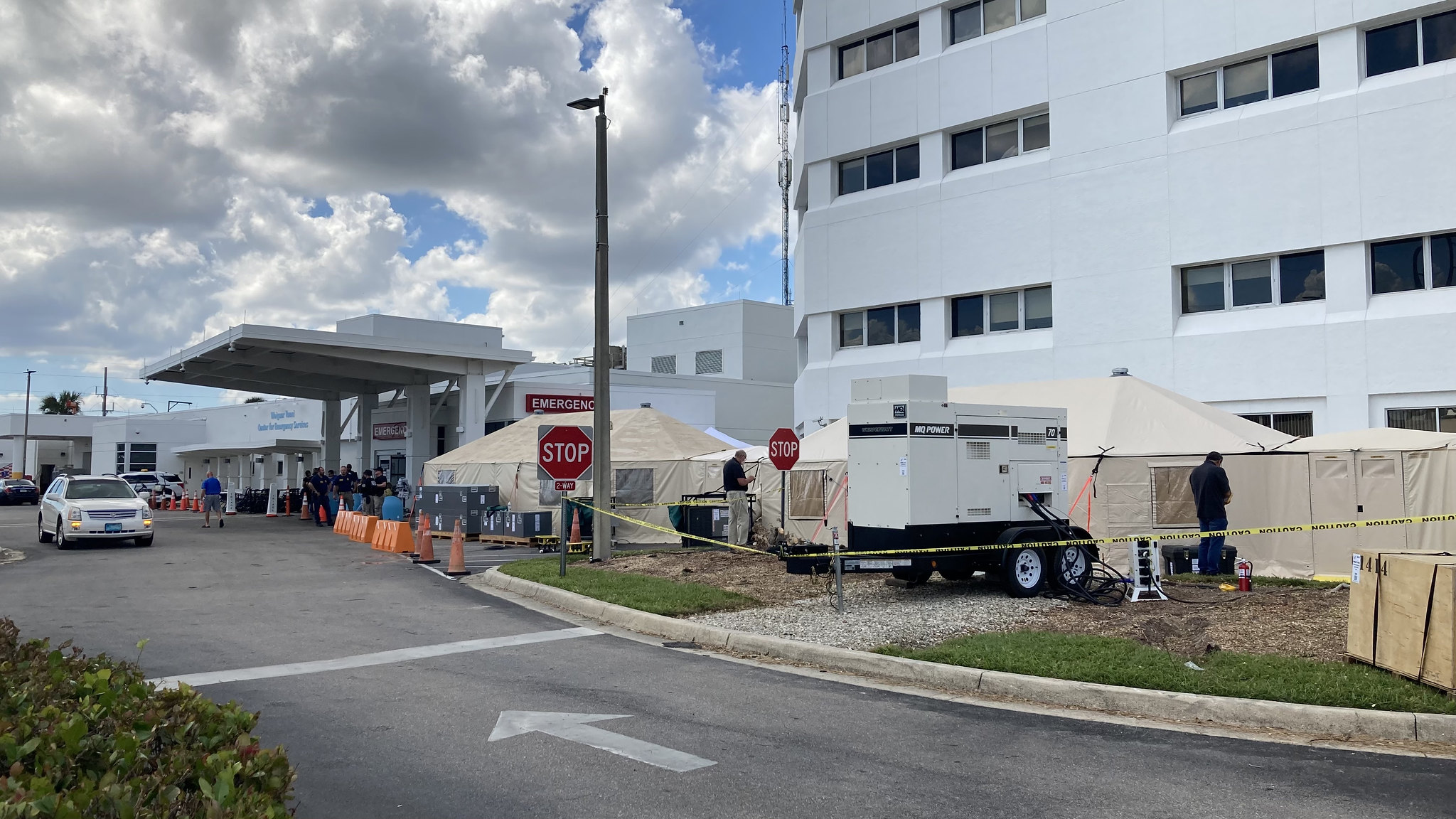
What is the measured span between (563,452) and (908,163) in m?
16.4

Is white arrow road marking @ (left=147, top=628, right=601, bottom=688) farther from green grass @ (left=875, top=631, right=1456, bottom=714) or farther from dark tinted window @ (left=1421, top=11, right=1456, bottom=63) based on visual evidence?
dark tinted window @ (left=1421, top=11, right=1456, bottom=63)

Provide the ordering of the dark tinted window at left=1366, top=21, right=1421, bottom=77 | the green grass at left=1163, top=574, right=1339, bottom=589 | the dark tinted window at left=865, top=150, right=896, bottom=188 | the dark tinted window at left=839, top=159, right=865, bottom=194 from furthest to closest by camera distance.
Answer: the dark tinted window at left=839, top=159, right=865, bottom=194, the dark tinted window at left=865, top=150, right=896, bottom=188, the dark tinted window at left=1366, top=21, right=1421, bottom=77, the green grass at left=1163, top=574, right=1339, bottom=589

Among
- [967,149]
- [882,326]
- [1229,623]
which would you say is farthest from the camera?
[882,326]

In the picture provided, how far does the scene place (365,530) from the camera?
25.5 m

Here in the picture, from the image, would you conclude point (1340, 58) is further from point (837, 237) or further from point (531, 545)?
point (531, 545)

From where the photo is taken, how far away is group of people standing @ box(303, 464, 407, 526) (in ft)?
104

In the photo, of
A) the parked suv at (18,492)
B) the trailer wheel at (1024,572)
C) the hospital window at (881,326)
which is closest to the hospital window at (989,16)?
the hospital window at (881,326)

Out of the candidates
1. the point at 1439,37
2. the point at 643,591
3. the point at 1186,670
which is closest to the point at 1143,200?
the point at 1439,37

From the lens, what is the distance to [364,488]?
3164cm

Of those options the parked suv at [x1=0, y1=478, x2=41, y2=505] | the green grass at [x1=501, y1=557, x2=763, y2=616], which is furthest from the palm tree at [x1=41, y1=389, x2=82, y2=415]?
the green grass at [x1=501, y1=557, x2=763, y2=616]

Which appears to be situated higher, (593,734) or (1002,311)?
(1002,311)

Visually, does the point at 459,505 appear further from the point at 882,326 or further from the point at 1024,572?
the point at 1024,572

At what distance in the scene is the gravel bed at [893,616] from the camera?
10.4 metres

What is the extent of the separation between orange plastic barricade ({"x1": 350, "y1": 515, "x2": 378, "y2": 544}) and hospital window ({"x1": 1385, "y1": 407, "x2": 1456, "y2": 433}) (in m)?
21.8
